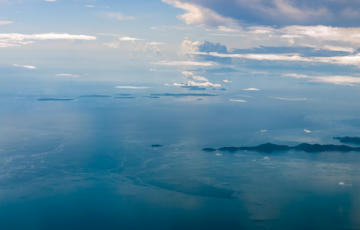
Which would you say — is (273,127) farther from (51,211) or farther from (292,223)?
(51,211)

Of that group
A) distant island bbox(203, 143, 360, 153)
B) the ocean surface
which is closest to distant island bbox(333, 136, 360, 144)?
the ocean surface

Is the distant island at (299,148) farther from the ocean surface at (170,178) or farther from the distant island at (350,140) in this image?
the distant island at (350,140)

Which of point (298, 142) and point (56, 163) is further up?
point (298, 142)

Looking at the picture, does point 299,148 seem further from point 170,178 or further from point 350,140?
point 170,178

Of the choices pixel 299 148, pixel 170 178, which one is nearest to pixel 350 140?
pixel 299 148

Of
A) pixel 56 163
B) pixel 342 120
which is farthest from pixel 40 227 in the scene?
pixel 342 120

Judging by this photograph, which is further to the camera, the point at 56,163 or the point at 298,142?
the point at 298,142

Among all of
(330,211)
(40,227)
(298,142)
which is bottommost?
(40,227)

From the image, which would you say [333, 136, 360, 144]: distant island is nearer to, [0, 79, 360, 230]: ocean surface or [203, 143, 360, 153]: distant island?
[0, 79, 360, 230]: ocean surface
